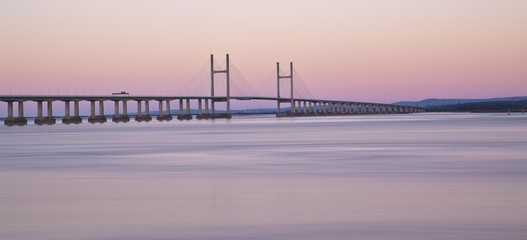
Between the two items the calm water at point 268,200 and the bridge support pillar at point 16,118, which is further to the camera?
the bridge support pillar at point 16,118

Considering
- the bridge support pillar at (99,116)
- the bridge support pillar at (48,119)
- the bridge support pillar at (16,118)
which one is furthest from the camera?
the bridge support pillar at (99,116)

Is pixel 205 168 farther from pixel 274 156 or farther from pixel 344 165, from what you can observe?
pixel 274 156

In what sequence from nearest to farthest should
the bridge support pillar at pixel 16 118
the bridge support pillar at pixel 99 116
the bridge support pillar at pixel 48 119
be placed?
the bridge support pillar at pixel 16 118 → the bridge support pillar at pixel 48 119 → the bridge support pillar at pixel 99 116

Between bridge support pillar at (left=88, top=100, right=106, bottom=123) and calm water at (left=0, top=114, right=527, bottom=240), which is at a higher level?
bridge support pillar at (left=88, top=100, right=106, bottom=123)

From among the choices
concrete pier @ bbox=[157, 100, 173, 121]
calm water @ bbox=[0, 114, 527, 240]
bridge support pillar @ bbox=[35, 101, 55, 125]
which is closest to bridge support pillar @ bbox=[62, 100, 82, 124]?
bridge support pillar @ bbox=[35, 101, 55, 125]

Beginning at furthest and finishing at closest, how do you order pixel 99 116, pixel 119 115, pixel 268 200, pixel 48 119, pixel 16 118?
1. pixel 119 115
2. pixel 99 116
3. pixel 48 119
4. pixel 16 118
5. pixel 268 200

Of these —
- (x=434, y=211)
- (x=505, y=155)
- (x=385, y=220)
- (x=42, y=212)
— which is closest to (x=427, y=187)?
(x=434, y=211)

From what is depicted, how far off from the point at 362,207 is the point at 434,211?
1198mm

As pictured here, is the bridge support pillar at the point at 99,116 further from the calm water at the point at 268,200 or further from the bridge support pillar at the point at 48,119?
the calm water at the point at 268,200

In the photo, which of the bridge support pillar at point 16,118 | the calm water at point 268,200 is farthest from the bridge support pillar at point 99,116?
the calm water at point 268,200

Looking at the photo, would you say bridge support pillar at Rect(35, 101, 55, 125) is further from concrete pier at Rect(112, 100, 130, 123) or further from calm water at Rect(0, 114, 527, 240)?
calm water at Rect(0, 114, 527, 240)

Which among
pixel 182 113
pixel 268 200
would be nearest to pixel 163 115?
pixel 182 113

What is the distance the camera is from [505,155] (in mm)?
25078

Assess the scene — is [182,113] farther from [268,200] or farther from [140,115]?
[268,200]
